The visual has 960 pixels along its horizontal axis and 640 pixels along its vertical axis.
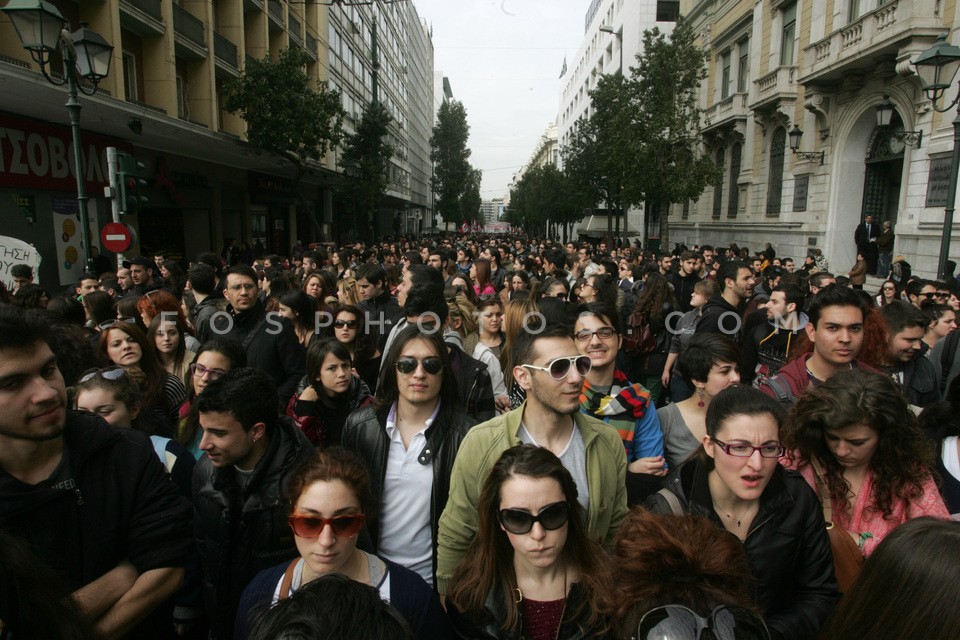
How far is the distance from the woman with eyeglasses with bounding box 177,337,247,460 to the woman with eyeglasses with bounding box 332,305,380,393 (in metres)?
1.23

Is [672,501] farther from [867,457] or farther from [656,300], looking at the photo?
[656,300]

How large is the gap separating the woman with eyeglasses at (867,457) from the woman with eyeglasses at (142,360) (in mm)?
3651

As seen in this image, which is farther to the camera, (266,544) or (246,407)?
(246,407)

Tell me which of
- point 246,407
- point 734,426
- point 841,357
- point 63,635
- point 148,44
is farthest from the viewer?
point 148,44

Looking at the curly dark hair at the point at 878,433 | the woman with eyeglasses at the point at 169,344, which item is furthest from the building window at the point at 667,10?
the curly dark hair at the point at 878,433

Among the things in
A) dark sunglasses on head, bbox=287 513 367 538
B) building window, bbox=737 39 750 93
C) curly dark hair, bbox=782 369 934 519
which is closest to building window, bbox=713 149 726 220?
building window, bbox=737 39 750 93

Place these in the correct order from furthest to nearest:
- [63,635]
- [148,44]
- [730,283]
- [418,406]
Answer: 1. [148,44]
2. [730,283]
3. [418,406]
4. [63,635]

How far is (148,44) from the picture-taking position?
1523 centimetres

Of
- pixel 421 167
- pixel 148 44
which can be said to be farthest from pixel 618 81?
pixel 421 167

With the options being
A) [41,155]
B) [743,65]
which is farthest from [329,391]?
[743,65]

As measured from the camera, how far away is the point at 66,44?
745cm

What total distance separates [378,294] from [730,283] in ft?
12.2

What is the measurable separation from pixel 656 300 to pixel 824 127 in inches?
640

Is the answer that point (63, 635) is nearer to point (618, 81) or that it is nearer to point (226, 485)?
point (226, 485)
